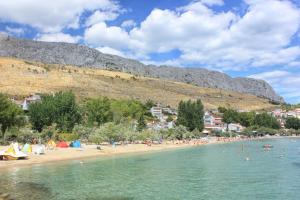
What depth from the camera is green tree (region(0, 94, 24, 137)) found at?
248ft

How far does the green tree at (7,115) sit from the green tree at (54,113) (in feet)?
32.0

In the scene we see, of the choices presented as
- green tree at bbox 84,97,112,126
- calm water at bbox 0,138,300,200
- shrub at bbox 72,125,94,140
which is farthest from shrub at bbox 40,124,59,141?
calm water at bbox 0,138,300,200

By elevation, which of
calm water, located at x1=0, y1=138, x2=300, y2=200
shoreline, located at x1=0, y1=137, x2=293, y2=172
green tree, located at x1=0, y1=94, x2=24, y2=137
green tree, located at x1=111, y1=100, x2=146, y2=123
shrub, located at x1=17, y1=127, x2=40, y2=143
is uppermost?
green tree, located at x1=111, y1=100, x2=146, y2=123

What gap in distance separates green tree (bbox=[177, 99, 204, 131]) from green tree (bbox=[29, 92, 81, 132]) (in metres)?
54.7

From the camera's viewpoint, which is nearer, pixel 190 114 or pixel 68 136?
pixel 68 136

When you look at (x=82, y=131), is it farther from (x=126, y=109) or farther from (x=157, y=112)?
(x=157, y=112)

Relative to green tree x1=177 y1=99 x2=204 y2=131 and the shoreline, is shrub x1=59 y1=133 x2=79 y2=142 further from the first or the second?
green tree x1=177 y1=99 x2=204 y2=131

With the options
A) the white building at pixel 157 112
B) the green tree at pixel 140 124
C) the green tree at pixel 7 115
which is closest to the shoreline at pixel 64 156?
the green tree at pixel 7 115

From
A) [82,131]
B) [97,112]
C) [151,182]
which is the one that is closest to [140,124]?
[97,112]

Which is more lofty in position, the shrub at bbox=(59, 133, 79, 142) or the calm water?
the shrub at bbox=(59, 133, 79, 142)

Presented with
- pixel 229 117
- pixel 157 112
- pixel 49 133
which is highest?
pixel 157 112

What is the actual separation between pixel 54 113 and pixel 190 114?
199 feet

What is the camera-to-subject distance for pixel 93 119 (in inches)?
4028

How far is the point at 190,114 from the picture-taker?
141 meters
